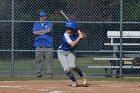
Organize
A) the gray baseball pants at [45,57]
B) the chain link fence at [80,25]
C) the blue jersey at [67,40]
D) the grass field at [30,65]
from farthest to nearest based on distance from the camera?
the grass field at [30,65] → the chain link fence at [80,25] → the gray baseball pants at [45,57] → the blue jersey at [67,40]

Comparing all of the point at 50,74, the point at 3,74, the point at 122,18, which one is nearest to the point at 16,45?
the point at 3,74

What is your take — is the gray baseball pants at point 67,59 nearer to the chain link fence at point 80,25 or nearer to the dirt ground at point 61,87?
the dirt ground at point 61,87

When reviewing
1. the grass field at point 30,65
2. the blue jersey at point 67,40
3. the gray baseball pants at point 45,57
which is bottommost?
the blue jersey at point 67,40

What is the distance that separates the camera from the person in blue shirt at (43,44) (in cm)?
1625

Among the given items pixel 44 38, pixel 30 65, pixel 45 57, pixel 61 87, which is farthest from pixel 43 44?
pixel 61 87

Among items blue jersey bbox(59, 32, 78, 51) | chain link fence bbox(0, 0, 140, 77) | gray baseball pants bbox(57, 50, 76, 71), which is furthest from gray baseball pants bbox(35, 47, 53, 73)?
blue jersey bbox(59, 32, 78, 51)

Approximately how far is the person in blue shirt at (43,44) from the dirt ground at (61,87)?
1469 millimetres

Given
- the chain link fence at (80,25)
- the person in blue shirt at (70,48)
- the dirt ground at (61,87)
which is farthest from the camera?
the chain link fence at (80,25)

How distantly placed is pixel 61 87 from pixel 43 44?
141 inches

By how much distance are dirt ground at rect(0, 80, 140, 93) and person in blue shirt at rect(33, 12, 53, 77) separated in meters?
1.47

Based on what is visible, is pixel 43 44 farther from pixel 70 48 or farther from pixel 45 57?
pixel 70 48

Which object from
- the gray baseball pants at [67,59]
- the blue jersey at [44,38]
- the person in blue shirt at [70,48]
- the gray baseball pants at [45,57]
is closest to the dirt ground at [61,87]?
the person in blue shirt at [70,48]

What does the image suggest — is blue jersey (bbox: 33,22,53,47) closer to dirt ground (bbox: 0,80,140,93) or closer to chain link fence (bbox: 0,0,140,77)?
chain link fence (bbox: 0,0,140,77)

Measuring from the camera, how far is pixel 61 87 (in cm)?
1298
